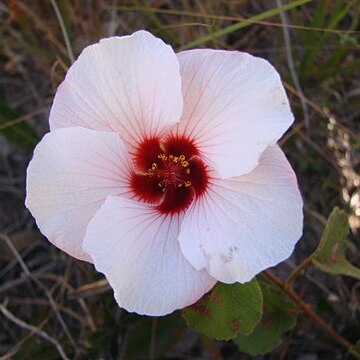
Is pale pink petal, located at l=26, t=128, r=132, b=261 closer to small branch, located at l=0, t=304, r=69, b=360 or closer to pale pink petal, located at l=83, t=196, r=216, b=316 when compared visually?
pale pink petal, located at l=83, t=196, r=216, b=316

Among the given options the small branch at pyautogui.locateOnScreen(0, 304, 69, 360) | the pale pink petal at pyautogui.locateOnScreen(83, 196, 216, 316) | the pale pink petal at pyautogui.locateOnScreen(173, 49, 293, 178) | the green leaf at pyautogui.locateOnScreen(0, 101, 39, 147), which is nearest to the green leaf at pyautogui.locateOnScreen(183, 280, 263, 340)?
the pale pink petal at pyautogui.locateOnScreen(83, 196, 216, 316)

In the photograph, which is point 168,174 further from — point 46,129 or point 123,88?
point 46,129

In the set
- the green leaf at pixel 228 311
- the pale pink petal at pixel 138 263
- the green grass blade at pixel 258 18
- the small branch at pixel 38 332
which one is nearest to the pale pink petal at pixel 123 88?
the pale pink petal at pixel 138 263

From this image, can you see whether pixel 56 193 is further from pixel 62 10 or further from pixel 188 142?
pixel 62 10

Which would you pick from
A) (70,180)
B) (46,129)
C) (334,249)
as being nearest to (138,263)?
(70,180)

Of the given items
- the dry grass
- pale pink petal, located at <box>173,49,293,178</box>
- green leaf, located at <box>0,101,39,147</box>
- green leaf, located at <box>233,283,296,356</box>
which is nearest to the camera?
pale pink petal, located at <box>173,49,293,178</box>

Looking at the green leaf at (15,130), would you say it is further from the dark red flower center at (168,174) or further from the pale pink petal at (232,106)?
the pale pink petal at (232,106)

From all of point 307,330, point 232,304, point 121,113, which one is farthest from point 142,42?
Answer: point 307,330
